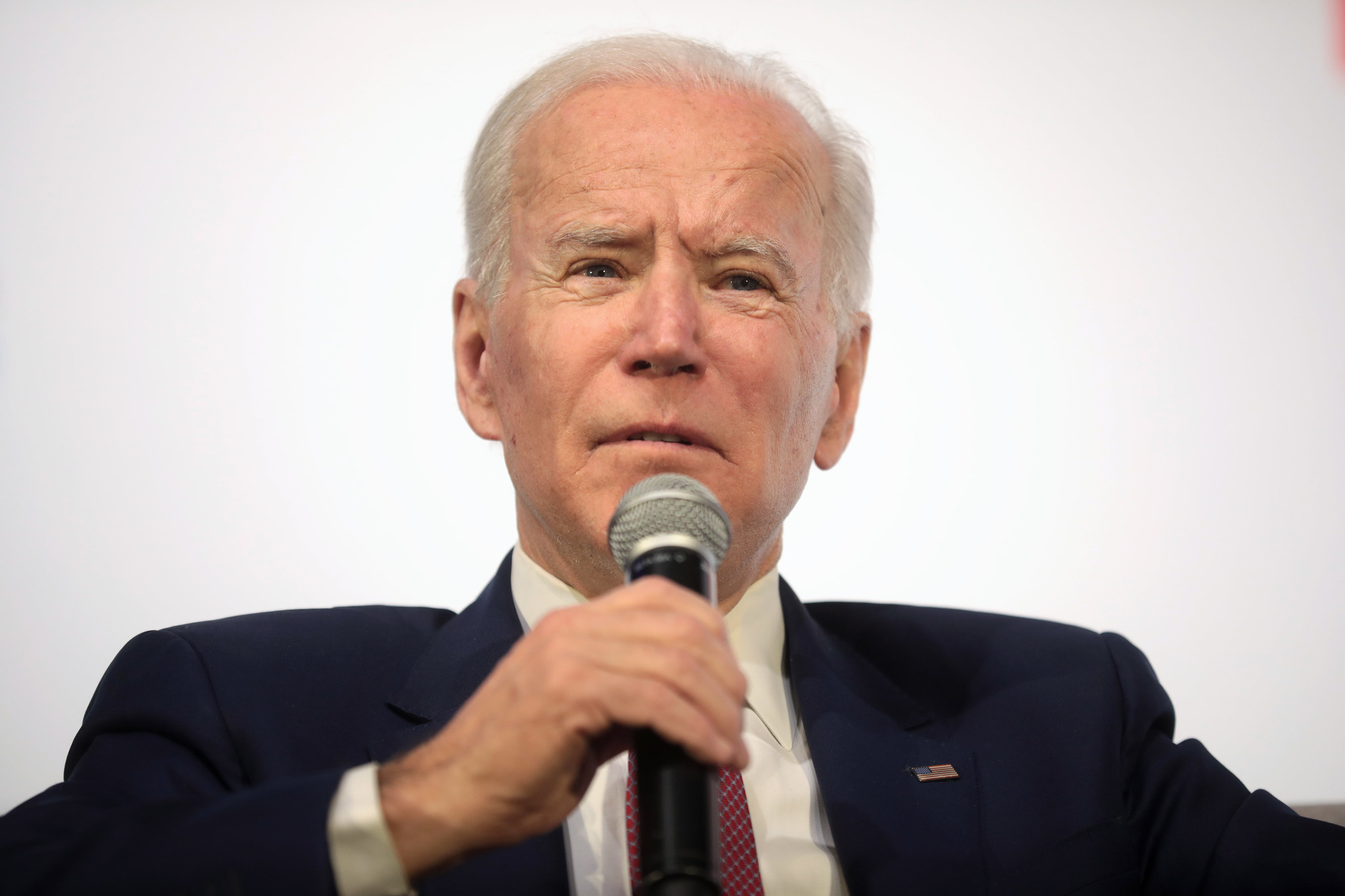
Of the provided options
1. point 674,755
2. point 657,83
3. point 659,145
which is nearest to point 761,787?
point 674,755

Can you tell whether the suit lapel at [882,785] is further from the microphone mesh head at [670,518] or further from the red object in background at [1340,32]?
the red object in background at [1340,32]

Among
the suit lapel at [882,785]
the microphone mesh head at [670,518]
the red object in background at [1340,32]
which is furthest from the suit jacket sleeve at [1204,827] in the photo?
the red object in background at [1340,32]

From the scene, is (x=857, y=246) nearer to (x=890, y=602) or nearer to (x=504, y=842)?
(x=890, y=602)

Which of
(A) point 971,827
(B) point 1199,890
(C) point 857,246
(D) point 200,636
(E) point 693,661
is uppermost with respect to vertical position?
(C) point 857,246

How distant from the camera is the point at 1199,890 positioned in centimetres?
199

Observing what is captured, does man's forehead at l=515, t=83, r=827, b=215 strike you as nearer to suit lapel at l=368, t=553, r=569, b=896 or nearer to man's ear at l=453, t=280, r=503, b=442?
man's ear at l=453, t=280, r=503, b=442

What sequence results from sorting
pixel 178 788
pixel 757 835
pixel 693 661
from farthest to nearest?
pixel 757 835
pixel 178 788
pixel 693 661

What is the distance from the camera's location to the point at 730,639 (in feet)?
5.14

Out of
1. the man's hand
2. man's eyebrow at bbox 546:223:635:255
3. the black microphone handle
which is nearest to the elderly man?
man's eyebrow at bbox 546:223:635:255

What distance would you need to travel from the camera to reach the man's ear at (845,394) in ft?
7.93

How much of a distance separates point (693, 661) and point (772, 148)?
1359 millimetres

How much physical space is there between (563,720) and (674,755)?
0.14 meters

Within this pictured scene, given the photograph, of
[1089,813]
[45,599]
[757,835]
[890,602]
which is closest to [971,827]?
[1089,813]

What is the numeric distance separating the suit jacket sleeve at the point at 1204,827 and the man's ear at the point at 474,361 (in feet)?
4.62
